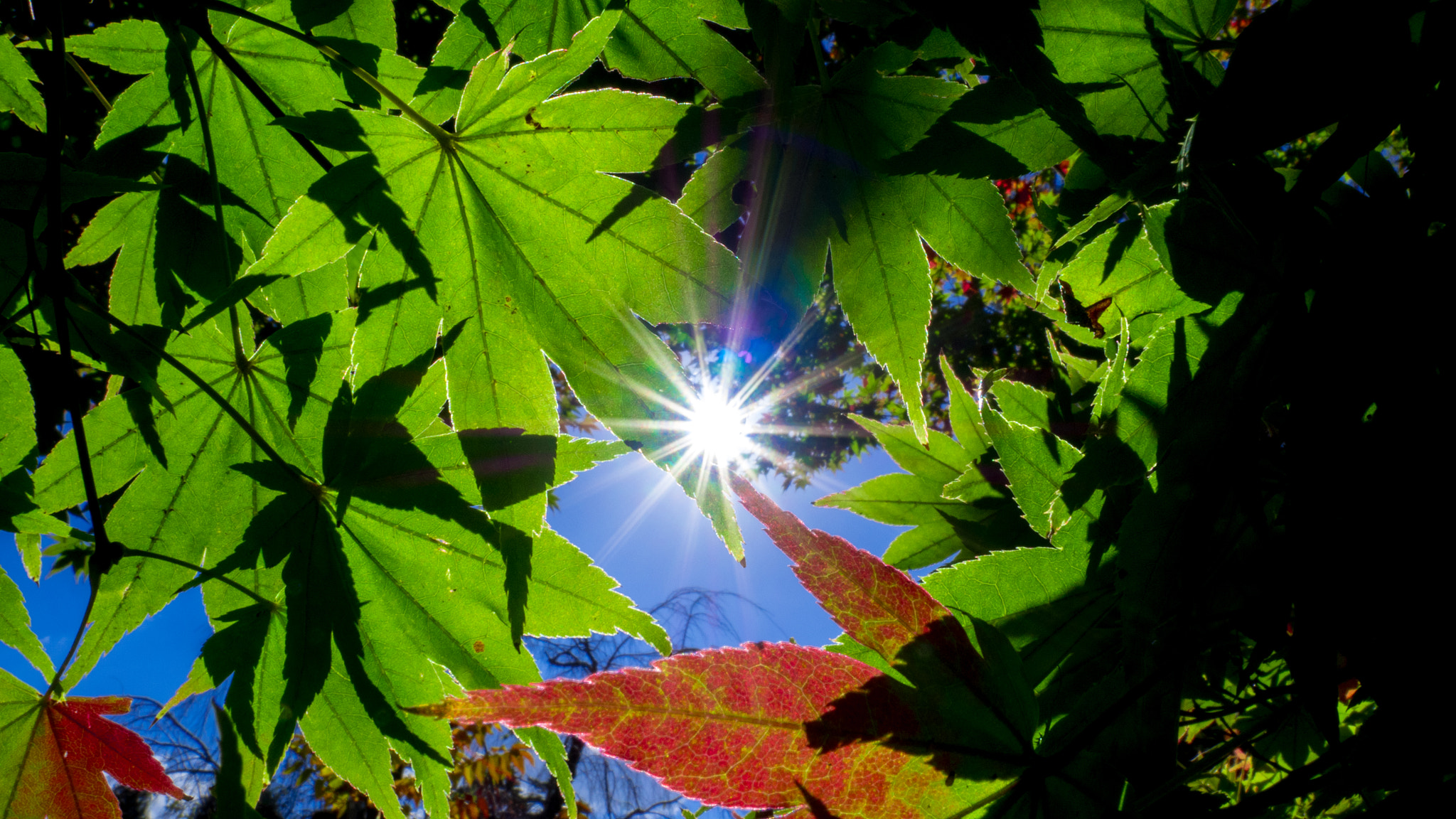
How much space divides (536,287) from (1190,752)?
130 centimetres

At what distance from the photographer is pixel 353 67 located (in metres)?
0.70

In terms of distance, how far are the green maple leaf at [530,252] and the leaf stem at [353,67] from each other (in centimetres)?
1

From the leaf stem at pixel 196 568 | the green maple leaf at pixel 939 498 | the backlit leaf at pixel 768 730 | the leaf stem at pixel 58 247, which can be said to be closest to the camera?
the backlit leaf at pixel 768 730

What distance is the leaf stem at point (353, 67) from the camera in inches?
26.5

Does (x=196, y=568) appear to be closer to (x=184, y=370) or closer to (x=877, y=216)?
(x=184, y=370)

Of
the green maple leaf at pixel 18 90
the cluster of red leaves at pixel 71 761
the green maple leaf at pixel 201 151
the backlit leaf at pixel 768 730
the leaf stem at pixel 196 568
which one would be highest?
the green maple leaf at pixel 18 90

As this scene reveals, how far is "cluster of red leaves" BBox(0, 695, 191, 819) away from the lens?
0.82 metres

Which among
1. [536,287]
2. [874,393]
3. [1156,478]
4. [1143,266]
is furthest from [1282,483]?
[874,393]

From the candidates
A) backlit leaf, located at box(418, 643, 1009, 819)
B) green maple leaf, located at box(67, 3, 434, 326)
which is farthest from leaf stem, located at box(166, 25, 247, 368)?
backlit leaf, located at box(418, 643, 1009, 819)

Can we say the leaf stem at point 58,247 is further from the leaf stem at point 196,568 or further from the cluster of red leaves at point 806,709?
the cluster of red leaves at point 806,709

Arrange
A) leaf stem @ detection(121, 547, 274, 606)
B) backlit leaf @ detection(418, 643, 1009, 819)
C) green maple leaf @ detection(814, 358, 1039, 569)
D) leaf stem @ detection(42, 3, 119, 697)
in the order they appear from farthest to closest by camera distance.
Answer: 1. green maple leaf @ detection(814, 358, 1039, 569)
2. leaf stem @ detection(121, 547, 274, 606)
3. leaf stem @ detection(42, 3, 119, 697)
4. backlit leaf @ detection(418, 643, 1009, 819)

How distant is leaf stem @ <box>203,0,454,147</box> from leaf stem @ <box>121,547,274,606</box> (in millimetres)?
544

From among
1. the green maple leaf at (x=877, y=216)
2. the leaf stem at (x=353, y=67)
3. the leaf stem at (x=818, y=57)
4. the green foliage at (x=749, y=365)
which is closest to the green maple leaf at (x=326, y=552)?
the green foliage at (x=749, y=365)

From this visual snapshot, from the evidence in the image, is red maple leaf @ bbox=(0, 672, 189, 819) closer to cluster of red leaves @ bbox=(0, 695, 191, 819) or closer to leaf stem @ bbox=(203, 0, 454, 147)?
cluster of red leaves @ bbox=(0, 695, 191, 819)
